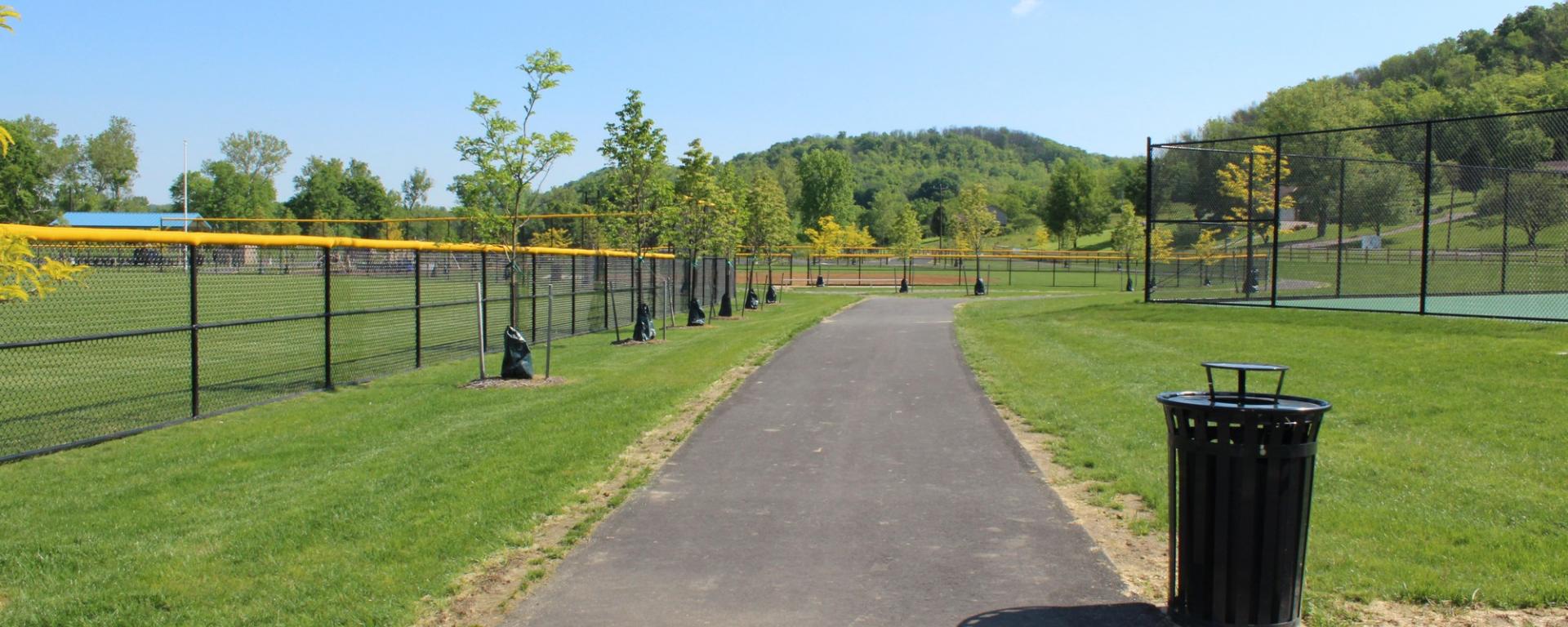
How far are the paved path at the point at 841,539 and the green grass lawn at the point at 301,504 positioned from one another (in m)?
0.75

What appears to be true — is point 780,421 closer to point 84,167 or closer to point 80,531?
point 80,531

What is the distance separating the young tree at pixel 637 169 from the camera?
20781mm

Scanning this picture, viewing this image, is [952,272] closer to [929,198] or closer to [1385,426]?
[1385,426]

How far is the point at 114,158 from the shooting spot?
93.6 metres

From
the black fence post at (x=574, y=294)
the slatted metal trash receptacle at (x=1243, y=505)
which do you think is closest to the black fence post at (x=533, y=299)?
the black fence post at (x=574, y=294)

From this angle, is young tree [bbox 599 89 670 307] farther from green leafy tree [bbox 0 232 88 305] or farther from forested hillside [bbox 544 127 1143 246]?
forested hillside [bbox 544 127 1143 246]

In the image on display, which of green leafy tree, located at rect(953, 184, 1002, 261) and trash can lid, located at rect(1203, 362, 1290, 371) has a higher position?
green leafy tree, located at rect(953, 184, 1002, 261)

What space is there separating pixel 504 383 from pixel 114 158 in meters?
99.9

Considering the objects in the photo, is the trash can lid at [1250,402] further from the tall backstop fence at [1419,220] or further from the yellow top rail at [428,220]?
the tall backstop fence at [1419,220]

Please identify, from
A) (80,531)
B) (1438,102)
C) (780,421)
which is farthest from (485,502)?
(1438,102)

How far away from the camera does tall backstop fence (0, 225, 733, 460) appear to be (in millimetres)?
10461

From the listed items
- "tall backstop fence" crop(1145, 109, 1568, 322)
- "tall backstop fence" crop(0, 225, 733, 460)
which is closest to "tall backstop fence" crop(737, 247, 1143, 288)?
"tall backstop fence" crop(1145, 109, 1568, 322)

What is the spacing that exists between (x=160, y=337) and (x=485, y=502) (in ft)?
54.7

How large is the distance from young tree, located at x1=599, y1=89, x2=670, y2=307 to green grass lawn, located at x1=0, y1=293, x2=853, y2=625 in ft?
31.6
